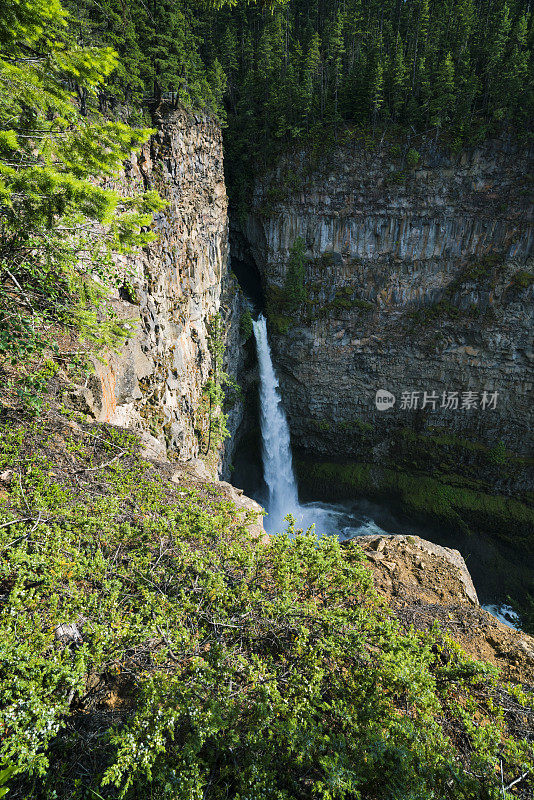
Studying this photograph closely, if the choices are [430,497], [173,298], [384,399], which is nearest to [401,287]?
[384,399]

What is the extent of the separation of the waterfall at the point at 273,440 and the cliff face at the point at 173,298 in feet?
16.9

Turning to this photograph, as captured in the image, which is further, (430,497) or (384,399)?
(384,399)

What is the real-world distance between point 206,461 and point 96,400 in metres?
8.90

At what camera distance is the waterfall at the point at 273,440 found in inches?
862

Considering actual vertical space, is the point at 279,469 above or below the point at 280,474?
above

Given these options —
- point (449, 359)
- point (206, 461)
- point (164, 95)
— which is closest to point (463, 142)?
point (449, 359)

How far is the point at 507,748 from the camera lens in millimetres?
3279

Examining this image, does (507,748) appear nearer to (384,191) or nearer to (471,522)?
(471,522)

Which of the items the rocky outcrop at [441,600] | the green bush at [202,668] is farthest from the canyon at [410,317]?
the green bush at [202,668]

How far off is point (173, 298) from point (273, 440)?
41.3 ft

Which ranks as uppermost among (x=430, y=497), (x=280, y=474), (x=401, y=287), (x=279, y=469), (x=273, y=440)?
(x=401, y=287)

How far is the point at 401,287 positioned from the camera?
69.2 ft

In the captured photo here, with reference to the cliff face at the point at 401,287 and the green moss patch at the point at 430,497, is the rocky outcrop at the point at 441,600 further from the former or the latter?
the cliff face at the point at 401,287

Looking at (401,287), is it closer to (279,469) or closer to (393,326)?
(393,326)
